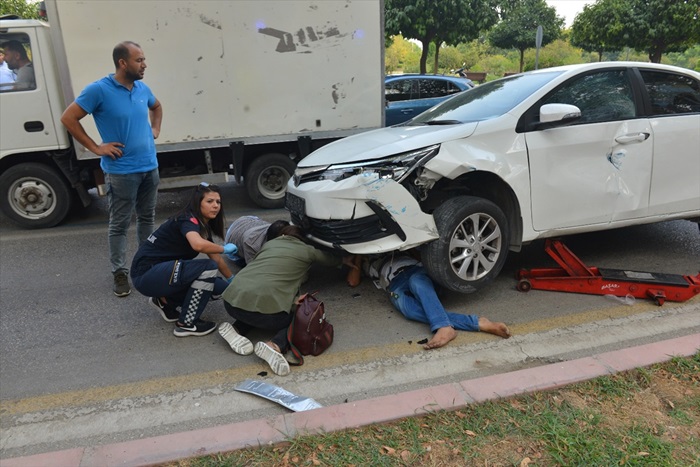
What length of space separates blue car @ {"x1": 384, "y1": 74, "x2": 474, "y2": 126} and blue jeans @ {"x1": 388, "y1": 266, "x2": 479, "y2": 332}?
6267 mm

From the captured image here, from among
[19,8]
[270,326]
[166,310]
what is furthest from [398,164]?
[19,8]

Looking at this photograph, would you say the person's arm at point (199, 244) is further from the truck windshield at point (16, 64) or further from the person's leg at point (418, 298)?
the truck windshield at point (16, 64)

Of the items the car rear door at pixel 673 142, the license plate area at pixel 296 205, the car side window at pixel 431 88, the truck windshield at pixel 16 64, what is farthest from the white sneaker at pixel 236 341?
the car side window at pixel 431 88

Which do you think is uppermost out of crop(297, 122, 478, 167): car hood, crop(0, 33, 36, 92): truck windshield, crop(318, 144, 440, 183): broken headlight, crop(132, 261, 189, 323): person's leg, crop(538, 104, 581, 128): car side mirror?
crop(0, 33, 36, 92): truck windshield

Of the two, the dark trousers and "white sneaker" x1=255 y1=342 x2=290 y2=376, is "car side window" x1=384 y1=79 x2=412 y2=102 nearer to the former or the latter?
the dark trousers

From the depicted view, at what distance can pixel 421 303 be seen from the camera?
3.47 metres

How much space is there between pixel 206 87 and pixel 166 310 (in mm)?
3433

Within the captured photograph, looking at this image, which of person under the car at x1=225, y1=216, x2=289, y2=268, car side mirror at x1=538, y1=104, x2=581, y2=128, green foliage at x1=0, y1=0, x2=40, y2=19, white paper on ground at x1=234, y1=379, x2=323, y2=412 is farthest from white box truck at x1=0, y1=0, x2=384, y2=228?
green foliage at x1=0, y1=0, x2=40, y2=19

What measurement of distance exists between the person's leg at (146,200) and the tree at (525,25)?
29.3 m

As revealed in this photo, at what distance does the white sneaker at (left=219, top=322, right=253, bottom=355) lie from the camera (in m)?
3.20

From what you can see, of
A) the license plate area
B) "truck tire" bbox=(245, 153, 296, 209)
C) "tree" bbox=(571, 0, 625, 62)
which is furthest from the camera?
"tree" bbox=(571, 0, 625, 62)

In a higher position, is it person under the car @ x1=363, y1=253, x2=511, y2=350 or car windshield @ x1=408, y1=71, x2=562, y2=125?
car windshield @ x1=408, y1=71, x2=562, y2=125

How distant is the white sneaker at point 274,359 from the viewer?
9.72 ft

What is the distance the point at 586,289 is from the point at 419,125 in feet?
6.15
